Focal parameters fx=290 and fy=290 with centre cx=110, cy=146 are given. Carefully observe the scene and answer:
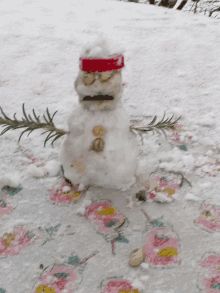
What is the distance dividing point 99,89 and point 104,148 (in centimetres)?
16

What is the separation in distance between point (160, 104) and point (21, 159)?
27.1 inches

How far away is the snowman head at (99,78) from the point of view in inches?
26.5

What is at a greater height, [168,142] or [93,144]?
[93,144]

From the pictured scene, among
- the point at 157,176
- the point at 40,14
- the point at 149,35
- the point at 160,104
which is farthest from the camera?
the point at 40,14

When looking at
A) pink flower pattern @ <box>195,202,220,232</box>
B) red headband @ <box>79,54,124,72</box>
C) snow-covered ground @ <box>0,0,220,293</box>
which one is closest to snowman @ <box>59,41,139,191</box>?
red headband @ <box>79,54,124,72</box>

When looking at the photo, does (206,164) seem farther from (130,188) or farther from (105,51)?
(105,51)

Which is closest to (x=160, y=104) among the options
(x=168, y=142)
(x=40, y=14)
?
(x=168, y=142)

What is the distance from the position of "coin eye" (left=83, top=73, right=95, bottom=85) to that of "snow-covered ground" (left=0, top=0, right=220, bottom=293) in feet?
1.09

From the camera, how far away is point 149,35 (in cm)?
214

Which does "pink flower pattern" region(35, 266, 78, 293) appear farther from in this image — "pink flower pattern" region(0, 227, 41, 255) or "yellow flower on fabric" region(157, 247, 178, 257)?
"yellow flower on fabric" region(157, 247, 178, 257)

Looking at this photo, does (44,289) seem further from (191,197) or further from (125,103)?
(125,103)

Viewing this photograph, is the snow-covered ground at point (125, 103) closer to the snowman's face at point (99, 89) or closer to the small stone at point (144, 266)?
the small stone at point (144, 266)

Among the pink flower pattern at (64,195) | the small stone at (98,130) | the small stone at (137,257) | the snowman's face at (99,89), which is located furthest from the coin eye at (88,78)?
the small stone at (137,257)

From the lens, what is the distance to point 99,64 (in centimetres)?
67
